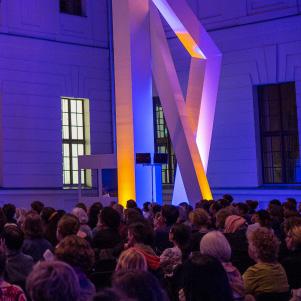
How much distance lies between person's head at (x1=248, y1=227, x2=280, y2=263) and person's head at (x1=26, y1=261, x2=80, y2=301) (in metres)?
1.99

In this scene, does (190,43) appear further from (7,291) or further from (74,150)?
(7,291)

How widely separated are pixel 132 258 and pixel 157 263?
47.4 inches

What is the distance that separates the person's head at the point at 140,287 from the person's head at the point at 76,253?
1.47 metres

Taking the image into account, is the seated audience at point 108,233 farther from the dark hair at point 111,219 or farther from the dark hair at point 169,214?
the dark hair at point 169,214

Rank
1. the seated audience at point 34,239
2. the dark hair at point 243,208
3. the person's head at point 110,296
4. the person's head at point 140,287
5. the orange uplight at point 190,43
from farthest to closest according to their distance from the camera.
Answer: the orange uplight at point 190,43, the dark hair at point 243,208, the seated audience at point 34,239, the person's head at point 140,287, the person's head at point 110,296

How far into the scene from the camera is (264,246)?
4.34m

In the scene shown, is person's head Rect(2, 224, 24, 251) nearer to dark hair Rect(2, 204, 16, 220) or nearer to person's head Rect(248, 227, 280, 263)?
person's head Rect(248, 227, 280, 263)

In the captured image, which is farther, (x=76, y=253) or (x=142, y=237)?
(x=142, y=237)

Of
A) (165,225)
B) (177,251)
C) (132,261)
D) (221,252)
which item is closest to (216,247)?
(221,252)

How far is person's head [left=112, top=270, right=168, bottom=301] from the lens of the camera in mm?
2342

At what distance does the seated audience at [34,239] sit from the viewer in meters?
5.66

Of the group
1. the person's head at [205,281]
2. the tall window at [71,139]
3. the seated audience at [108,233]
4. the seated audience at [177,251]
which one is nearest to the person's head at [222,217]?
the seated audience at [108,233]

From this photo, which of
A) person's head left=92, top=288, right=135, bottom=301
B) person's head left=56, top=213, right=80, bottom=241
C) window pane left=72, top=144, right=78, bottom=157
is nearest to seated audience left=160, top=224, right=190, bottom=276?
person's head left=56, top=213, right=80, bottom=241

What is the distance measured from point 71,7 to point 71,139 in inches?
140
